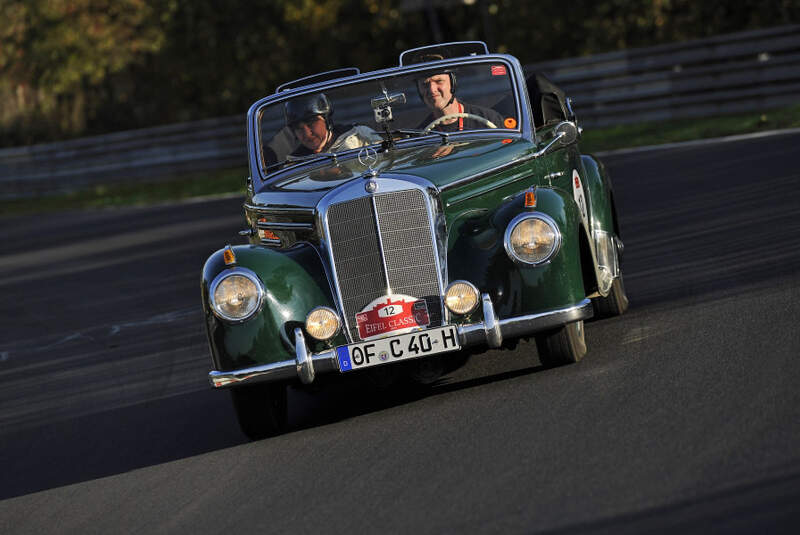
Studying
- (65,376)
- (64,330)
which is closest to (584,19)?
(64,330)

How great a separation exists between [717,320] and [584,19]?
66.0 ft

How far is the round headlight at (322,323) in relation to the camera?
23.4 feet

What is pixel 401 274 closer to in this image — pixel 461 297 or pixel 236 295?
pixel 461 297

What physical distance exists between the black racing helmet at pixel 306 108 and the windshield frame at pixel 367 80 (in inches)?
2.9

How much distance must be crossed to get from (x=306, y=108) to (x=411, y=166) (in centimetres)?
146

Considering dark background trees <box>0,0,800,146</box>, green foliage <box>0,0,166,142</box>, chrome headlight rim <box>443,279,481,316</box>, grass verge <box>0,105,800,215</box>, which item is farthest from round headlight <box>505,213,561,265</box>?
green foliage <box>0,0,166,142</box>

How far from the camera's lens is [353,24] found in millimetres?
31094

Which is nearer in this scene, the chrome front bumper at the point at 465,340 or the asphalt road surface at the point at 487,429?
the asphalt road surface at the point at 487,429

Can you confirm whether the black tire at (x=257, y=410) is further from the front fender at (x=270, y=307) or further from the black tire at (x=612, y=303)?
the black tire at (x=612, y=303)

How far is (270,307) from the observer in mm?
7121

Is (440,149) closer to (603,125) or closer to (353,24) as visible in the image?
(603,125)

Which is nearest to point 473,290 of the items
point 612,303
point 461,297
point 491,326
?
point 461,297

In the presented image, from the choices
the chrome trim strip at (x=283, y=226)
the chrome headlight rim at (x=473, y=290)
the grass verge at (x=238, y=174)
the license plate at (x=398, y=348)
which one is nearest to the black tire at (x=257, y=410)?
the license plate at (x=398, y=348)

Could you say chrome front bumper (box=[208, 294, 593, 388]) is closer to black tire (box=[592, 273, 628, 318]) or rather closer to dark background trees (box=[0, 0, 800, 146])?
black tire (box=[592, 273, 628, 318])
